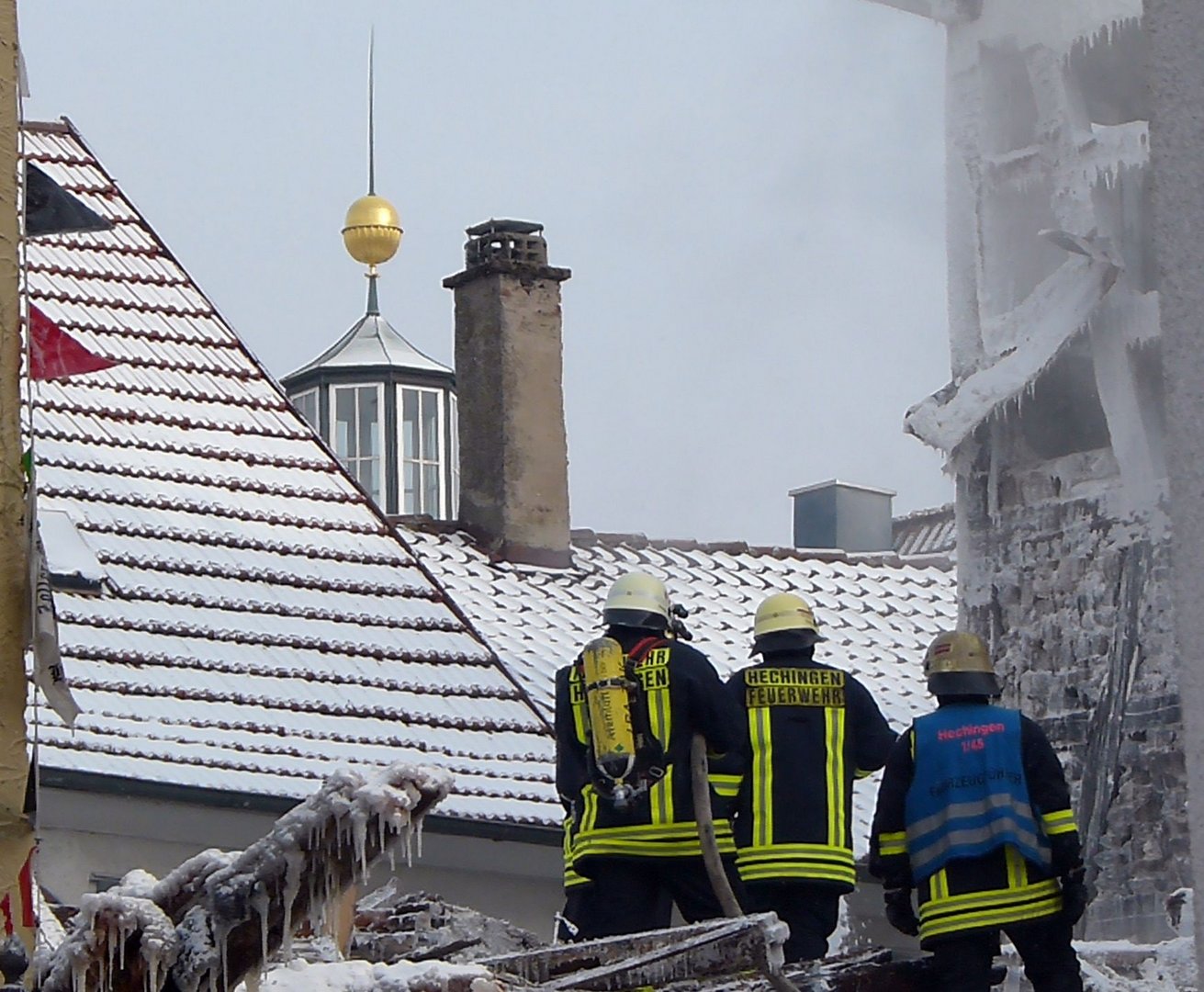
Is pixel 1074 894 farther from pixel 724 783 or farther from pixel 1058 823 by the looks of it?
pixel 724 783

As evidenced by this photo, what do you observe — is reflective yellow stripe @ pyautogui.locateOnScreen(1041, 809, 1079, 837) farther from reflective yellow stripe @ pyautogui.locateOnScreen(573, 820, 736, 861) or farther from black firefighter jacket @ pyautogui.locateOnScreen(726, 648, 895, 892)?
reflective yellow stripe @ pyautogui.locateOnScreen(573, 820, 736, 861)

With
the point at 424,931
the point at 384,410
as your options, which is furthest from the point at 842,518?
the point at 424,931

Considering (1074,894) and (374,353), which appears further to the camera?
(374,353)

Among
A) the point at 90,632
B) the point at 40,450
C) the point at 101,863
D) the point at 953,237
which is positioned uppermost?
the point at 953,237

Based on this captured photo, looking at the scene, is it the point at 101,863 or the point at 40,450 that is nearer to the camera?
the point at 101,863

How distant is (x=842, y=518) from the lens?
26.7 meters

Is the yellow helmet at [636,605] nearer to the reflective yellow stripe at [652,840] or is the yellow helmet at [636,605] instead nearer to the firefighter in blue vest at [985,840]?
the reflective yellow stripe at [652,840]

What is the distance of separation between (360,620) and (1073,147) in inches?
195

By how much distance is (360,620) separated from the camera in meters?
14.1

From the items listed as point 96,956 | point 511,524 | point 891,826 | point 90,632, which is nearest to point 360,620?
point 90,632

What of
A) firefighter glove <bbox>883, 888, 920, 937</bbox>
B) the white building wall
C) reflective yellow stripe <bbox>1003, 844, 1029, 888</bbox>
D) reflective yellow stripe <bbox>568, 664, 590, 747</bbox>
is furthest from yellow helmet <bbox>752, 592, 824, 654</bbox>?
the white building wall

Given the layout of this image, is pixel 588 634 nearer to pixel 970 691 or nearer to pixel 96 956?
pixel 970 691

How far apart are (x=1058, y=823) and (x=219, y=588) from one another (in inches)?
274

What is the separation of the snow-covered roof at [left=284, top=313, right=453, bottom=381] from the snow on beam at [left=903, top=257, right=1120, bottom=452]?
12.0 m
